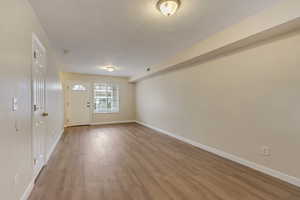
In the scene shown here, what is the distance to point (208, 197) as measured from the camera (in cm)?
188

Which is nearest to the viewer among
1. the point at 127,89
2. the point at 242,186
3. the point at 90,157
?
the point at 242,186

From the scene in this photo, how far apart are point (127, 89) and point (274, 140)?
6455 mm

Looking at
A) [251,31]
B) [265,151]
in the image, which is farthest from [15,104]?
[265,151]

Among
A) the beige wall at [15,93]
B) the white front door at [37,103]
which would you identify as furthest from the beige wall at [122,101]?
the beige wall at [15,93]

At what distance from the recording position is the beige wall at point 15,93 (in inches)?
53.1

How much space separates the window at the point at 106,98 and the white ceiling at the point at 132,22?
362 centimetres

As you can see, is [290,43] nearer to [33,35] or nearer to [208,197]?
[208,197]

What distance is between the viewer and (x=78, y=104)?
6.79m

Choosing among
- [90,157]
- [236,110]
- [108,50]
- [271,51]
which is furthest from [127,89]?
[271,51]

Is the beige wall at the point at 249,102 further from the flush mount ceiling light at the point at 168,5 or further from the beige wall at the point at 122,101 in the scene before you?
the beige wall at the point at 122,101

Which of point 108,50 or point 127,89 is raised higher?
point 108,50

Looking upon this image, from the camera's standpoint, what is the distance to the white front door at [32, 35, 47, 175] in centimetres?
219

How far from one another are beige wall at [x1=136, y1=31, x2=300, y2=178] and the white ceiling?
723 mm

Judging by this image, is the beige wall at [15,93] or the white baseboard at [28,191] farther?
the white baseboard at [28,191]
